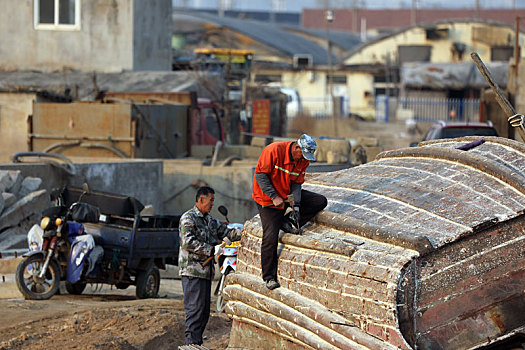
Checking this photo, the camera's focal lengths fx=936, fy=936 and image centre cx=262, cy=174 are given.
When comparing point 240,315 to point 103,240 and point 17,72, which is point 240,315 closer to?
point 103,240

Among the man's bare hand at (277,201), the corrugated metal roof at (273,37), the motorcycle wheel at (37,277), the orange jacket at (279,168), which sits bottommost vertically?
the motorcycle wheel at (37,277)

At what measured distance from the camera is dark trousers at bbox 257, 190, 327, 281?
26.1ft

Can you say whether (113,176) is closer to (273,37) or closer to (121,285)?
(121,285)

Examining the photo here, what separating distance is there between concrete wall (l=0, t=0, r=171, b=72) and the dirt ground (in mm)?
17523

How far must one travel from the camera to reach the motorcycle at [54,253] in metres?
10.8

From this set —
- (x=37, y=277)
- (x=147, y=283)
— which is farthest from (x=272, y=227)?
(x=147, y=283)

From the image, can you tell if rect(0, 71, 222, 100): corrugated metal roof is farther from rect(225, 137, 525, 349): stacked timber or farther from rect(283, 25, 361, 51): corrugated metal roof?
rect(283, 25, 361, 51): corrugated metal roof

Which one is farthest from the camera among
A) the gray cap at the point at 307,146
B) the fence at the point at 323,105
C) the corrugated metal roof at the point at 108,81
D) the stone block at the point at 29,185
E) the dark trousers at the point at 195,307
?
the fence at the point at 323,105

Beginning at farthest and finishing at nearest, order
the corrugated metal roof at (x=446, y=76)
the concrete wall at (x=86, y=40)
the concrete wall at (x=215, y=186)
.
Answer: the corrugated metal roof at (x=446, y=76)
the concrete wall at (x=86, y=40)
the concrete wall at (x=215, y=186)

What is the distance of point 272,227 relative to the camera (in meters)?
7.98

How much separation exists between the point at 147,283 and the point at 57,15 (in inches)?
705

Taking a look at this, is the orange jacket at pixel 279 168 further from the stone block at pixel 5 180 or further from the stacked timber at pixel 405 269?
the stone block at pixel 5 180

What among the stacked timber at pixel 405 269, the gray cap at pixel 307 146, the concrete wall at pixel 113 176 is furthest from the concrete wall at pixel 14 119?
the gray cap at pixel 307 146

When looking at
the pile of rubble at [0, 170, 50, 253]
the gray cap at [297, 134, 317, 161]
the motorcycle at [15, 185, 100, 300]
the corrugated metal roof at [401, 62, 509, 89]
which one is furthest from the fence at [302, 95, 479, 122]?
the gray cap at [297, 134, 317, 161]
